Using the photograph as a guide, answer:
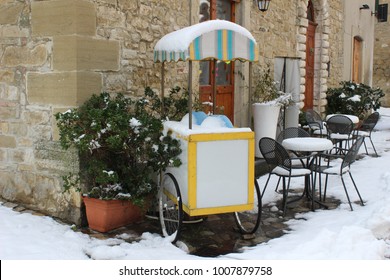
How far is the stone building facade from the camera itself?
14.6ft

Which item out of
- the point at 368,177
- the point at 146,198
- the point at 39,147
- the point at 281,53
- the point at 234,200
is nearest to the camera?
the point at 234,200

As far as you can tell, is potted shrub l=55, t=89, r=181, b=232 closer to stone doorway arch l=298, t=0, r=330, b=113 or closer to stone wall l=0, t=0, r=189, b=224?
stone wall l=0, t=0, r=189, b=224

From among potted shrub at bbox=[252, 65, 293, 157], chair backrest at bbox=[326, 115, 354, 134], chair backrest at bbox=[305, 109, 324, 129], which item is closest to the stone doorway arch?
chair backrest at bbox=[305, 109, 324, 129]

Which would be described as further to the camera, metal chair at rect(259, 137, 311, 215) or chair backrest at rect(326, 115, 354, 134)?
chair backrest at rect(326, 115, 354, 134)

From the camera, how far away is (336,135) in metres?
7.52

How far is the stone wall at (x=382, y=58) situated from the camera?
19.1m

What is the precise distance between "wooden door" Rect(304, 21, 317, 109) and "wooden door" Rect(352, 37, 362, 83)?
11.7 ft

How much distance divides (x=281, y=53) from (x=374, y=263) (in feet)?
18.0

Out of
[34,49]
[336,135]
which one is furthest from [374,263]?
[336,135]

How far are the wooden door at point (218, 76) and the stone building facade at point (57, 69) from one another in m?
0.74

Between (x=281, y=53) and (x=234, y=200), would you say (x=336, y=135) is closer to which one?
(x=281, y=53)

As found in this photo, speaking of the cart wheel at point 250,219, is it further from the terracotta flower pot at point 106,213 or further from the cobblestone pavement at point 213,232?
the terracotta flower pot at point 106,213

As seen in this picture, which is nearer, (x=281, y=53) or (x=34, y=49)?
(x=34, y=49)

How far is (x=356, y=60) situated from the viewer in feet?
46.0
